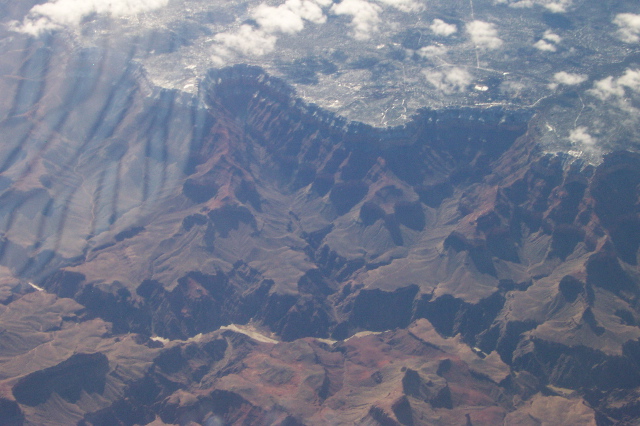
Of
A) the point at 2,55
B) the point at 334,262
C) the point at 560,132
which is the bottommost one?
the point at 334,262

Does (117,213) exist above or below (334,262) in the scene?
above

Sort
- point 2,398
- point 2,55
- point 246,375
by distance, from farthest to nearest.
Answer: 1. point 2,55
2. point 246,375
3. point 2,398

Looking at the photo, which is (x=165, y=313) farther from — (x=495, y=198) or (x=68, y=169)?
(x=495, y=198)

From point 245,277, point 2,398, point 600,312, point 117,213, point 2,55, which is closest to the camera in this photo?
point 2,398

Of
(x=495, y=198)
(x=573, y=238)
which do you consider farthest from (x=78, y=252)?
(x=573, y=238)

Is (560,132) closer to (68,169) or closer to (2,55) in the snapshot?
(68,169)

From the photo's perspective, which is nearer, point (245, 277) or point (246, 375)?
point (246, 375)

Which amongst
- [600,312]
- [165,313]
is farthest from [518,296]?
[165,313]
